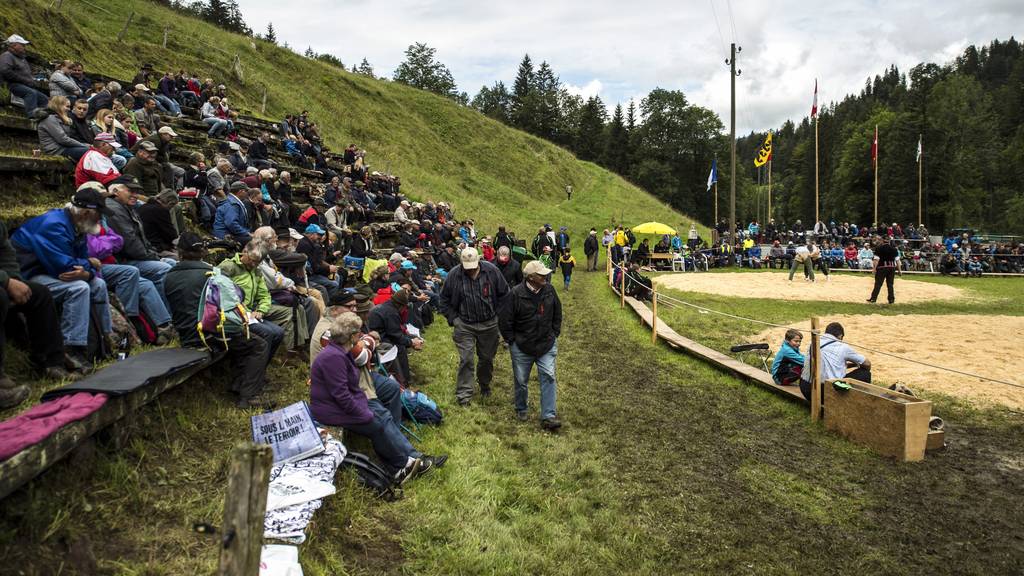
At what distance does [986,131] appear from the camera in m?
61.6

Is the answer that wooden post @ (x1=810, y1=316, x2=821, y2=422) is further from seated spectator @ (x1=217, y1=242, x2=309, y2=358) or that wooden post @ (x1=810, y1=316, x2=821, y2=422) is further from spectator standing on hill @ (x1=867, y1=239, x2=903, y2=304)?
spectator standing on hill @ (x1=867, y1=239, x2=903, y2=304)

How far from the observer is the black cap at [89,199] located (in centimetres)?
549

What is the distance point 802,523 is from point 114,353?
676 cm

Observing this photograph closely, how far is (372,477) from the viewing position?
5062mm

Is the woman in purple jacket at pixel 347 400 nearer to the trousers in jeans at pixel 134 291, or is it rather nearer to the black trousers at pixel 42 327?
the black trousers at pixel 42 327

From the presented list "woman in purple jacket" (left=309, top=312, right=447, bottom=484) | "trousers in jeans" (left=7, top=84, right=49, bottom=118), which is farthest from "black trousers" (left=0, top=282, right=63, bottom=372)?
"trousers in jeans" (left=7, top=84, right=49, bottom=118)

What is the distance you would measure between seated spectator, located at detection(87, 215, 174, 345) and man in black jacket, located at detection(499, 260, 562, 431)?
13.2 feet

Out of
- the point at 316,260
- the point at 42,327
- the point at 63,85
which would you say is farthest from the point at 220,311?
the point at 63,85

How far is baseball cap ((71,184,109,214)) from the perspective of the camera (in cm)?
549

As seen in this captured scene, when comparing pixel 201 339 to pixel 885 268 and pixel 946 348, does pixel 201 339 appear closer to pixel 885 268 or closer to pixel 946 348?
pixel 946 348

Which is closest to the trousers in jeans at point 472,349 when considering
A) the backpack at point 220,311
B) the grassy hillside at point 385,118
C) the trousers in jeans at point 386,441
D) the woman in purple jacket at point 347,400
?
the trousers in jeans at point 386,441

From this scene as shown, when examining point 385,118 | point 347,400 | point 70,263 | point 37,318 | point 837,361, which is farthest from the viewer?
point 385,118

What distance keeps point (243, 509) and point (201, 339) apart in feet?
12.6

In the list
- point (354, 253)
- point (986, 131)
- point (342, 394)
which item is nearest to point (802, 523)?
point (342, 394)
